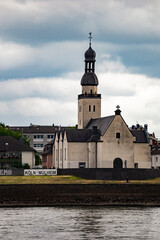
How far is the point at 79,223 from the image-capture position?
246 ft

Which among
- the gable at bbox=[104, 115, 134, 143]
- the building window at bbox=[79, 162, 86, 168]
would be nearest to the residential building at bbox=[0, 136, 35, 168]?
the building window at bbox=[79, 162, 86, 168]

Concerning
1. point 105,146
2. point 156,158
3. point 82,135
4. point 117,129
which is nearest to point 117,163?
point 105,146

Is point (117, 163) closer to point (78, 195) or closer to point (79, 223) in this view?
point (78, 195)

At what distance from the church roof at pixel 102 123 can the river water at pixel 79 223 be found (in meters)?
42.8

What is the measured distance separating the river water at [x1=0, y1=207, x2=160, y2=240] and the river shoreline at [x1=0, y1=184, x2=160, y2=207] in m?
5.44

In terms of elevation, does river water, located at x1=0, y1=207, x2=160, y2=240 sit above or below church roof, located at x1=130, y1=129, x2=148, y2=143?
below

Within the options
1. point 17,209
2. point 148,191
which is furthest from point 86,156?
point 17,209

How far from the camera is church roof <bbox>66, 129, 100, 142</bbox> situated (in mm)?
136375

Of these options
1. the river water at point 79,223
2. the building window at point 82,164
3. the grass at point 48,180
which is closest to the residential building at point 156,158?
the building window at point 82,164

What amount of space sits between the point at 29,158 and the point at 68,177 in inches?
819

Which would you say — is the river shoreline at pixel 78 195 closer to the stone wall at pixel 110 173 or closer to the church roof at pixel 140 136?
the stone wall at pixel 110 173

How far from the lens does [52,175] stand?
390 feet

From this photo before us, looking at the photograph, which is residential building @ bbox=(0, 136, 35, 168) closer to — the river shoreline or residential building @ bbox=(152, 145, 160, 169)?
residential building @ bbox=(152, 145, 160, 169)

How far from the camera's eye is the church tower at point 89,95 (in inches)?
5935
